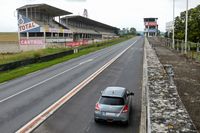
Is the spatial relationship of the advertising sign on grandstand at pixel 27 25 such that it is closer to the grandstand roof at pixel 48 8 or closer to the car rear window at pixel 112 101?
the grandstand roof at pixel 48 8

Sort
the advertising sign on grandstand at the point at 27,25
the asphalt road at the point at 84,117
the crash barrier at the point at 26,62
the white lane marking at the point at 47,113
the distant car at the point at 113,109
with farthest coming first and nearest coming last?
1. the advertising sign on grandstand at the point at 27,25
2. the crash barrier at the point at 26,62
3. the white lane marking at the point at 47,113
4. the distant car at the point at 113,109
5. the asphalt road at the point at 84,117

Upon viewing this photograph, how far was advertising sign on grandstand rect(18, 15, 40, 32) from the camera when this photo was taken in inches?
3049

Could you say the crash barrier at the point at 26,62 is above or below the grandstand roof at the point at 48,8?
below

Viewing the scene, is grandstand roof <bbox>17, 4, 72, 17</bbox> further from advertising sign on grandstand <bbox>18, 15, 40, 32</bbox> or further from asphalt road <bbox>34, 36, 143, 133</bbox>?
asphalt road <bbox>34, 36, 143, 133</bbox>

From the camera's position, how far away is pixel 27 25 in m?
77.8

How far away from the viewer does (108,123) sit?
13.3 metres

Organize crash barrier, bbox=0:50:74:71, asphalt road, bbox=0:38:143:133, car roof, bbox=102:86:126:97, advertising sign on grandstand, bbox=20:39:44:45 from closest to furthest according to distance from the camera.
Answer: asphalt road, bbox=0:38:143:133, car roof, bbox=102:86:126:97, crash barrier, bbox=0:50:74:71, advertising sign on grandstand, bbox=20:39:44:45

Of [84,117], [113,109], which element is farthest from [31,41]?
[113,109]

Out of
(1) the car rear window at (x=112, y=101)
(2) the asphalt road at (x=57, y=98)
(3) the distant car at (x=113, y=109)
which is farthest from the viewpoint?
(2) the asphalt road at (x=57, y=98)

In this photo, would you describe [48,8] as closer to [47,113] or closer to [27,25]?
[27,25]

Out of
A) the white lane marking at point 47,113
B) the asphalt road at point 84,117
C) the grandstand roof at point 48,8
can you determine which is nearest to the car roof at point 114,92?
the asphalt road at point 84,117

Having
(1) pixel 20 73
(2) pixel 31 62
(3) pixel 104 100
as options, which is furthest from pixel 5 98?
(2) pixel 31 62

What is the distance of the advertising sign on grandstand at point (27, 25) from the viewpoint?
3049 inches

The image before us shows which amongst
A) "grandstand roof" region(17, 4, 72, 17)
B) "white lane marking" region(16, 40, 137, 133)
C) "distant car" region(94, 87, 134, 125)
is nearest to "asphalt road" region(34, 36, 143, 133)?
"white lane marking" region(16, 40, 137, 133)
